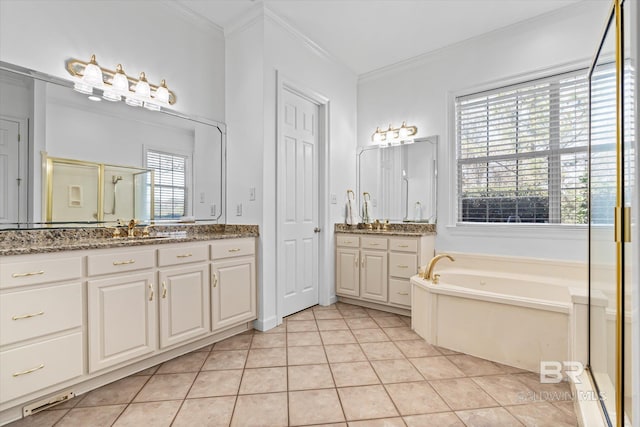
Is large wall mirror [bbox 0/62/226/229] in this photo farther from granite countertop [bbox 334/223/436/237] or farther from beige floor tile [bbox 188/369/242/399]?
granite countertop [bbox 334/223/436/237]

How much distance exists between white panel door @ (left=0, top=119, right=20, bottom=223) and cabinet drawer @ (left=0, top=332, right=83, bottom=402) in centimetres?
81

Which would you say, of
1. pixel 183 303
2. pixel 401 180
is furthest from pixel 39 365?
pixel 401 180

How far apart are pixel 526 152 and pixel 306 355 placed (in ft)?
8.87

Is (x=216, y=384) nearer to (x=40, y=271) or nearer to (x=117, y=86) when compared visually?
(x=40, y=271)

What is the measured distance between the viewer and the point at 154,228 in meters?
2.59

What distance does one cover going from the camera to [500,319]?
2.18 metres

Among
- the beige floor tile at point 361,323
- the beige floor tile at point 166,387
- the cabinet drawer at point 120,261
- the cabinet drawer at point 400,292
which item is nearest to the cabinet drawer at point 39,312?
the cabinet drawer at point 120,261

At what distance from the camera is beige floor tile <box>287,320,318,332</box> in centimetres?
282

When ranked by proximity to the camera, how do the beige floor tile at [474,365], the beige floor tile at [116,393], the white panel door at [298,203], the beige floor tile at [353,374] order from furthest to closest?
1. the white panel door at [298,203]
2. the beige floor tile at [474,365]
3. the beige floor tile at [353,374]
4. the beige floor tile at [116,393]

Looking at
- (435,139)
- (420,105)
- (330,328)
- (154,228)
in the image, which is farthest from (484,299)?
(154,228)

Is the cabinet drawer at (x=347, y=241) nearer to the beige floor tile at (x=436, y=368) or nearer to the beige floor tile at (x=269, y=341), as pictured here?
the beige floor tile at (x=269, y=341)

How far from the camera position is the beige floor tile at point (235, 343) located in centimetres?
244

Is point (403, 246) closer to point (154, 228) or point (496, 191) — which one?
point (496, 191)

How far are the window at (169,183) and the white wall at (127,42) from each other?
47 centimetres
